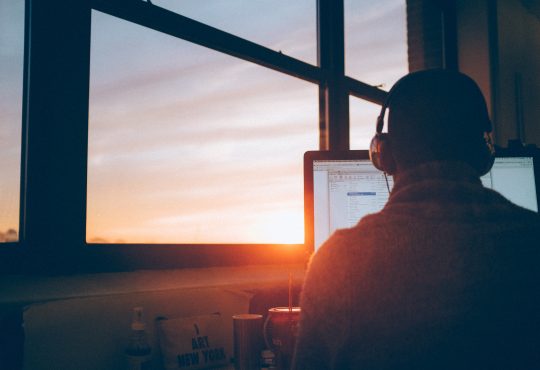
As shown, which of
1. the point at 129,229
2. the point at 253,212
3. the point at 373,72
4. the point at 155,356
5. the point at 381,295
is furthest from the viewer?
the point at 373,72

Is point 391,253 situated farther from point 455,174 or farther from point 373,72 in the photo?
point 373,72

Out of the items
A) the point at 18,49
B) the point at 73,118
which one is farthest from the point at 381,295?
the point at 18,49

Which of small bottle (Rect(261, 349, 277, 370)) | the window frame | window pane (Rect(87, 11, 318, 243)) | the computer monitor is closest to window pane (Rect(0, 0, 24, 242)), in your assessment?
the window frame

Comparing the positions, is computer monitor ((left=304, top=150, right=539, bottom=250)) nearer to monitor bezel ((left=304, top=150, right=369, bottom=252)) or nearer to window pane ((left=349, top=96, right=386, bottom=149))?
monitor bezel ((left=304, top=150, right=369, bottom=252))

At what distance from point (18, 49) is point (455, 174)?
116 cm

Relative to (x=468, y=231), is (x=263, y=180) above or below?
above

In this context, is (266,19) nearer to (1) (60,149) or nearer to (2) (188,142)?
(2) (188,142)

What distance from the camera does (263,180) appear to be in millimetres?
2184

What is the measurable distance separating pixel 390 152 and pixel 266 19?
1.43 metres

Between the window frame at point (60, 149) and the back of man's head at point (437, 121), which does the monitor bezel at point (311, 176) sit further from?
the back of man's head at point (437, 121)

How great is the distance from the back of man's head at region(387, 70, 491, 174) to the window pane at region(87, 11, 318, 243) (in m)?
0.79

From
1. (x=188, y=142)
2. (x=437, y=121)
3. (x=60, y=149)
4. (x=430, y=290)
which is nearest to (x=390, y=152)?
(x=437, y=121)

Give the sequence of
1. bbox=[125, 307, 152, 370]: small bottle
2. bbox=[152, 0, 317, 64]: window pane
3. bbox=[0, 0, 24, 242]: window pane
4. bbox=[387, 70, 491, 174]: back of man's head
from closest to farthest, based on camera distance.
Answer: bbox=[387, 70, 491, 174]: back of man's head < bbox=[125, 307, 152, 370]: small bottle < bbox=[0, 0, 24, 242]: window pane < bbox=[152, 0, 317, 64]: window pane

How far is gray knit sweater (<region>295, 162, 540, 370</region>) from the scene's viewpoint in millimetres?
678
